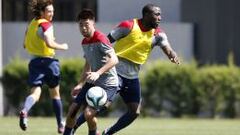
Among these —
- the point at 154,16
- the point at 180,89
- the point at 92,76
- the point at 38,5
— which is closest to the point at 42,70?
the point at 38,5

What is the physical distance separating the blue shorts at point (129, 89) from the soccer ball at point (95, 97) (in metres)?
1.06

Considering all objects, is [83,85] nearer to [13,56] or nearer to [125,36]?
[125,36]

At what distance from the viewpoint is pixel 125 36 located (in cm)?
Result: 1311

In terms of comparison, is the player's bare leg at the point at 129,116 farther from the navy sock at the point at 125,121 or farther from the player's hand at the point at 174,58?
the player's hand at the point at 174,58

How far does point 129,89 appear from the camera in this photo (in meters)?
13.3

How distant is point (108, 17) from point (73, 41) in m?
1.76

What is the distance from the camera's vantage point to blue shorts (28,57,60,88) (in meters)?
14.8

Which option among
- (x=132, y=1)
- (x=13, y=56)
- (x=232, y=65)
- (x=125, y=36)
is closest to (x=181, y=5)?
(x=132, y=1)

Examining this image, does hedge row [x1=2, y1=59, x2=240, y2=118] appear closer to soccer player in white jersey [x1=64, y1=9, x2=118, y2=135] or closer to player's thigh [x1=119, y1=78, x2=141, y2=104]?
player's thigh [x1=119, y1=78, x2=141, y2=104]

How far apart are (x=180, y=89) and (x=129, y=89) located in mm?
13482

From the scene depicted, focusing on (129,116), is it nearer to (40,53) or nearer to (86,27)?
(86,27)

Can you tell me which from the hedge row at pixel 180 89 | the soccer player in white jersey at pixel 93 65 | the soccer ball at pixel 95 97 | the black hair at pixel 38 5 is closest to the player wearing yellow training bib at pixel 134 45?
the soccer player in white jersey at pixel 93 65

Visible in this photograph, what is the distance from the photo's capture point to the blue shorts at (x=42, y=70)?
14820 mm

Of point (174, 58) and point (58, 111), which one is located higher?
point (174, 58)
